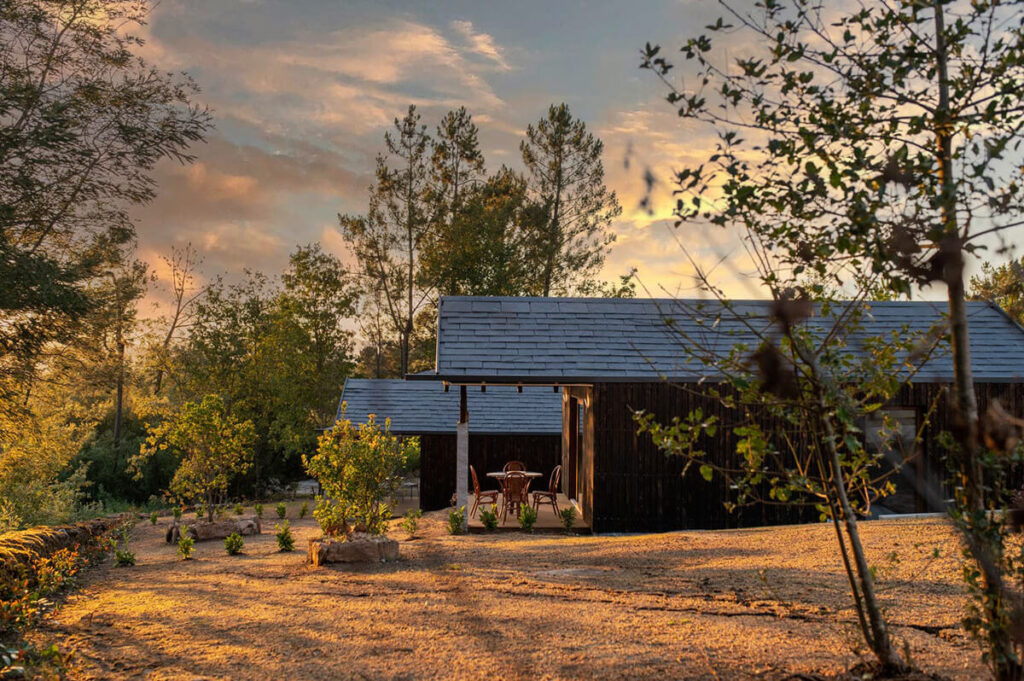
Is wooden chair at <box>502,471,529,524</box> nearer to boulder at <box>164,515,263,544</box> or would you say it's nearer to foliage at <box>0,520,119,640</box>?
boulder at <box>164,515,263,544</box>

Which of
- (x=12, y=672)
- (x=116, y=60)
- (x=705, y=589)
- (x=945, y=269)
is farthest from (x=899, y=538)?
(x=116, y=60)

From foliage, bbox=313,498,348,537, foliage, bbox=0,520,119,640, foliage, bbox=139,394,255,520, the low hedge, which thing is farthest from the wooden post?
the low hedge

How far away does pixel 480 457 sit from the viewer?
18.9 meters

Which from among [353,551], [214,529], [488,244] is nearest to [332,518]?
[353,551]

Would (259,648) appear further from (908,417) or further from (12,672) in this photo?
(908,417)

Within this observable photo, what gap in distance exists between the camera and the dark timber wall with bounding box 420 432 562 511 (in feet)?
61.0

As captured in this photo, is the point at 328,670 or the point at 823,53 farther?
the point at 328,670

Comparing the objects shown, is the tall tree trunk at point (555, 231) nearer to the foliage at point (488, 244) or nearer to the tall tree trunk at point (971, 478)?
the foliage at point (488, 244)

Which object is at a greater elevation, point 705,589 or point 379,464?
point 379,464

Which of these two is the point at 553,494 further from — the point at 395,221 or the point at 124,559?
the point at 395,221

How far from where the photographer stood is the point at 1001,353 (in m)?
13.2

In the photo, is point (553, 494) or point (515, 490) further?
point (553, 494)

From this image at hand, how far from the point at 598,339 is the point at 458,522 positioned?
376cm

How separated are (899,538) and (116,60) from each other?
582 inches
